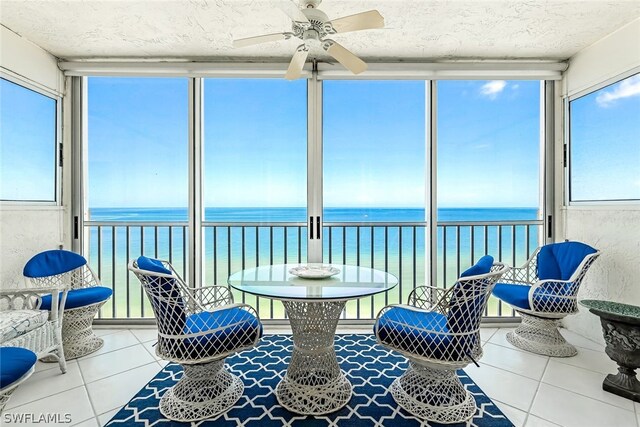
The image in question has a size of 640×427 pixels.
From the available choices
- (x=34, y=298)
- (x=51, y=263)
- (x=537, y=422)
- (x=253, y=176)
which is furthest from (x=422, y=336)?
(x=51, y=263)

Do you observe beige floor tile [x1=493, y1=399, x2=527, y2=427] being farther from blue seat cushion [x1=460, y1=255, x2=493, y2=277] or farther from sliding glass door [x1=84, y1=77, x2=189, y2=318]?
sliding glass door [x1=84, y1=77, x2=189, y2=318]

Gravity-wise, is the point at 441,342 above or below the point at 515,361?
above

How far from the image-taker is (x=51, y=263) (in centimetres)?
244

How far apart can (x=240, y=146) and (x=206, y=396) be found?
2550 millimetres

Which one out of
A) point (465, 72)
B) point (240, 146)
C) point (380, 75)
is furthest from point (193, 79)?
point (465, 72)

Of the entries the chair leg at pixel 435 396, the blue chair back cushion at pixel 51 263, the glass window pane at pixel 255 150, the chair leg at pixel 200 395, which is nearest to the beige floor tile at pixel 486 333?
the chair leg at pixel 435 396

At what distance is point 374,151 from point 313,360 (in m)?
2.47

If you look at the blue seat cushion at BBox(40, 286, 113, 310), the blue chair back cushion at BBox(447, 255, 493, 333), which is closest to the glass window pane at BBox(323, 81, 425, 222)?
the blue chair back cushion at BBox(447, 255, 493, 333)

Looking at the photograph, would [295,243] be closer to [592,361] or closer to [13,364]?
[13,364]

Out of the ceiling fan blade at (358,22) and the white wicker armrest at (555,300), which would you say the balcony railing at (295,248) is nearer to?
the white wicker armrest at (555,300)

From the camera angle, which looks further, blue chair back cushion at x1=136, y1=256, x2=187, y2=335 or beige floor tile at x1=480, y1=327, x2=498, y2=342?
beige floor tile at x1=480, y1=327, x2=498, y2=342

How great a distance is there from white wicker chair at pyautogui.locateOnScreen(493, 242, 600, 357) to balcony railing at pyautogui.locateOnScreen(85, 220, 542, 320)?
51 centimetres

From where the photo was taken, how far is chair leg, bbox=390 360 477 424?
1630 millimetres

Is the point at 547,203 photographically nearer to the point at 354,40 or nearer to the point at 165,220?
the point at 354,40
